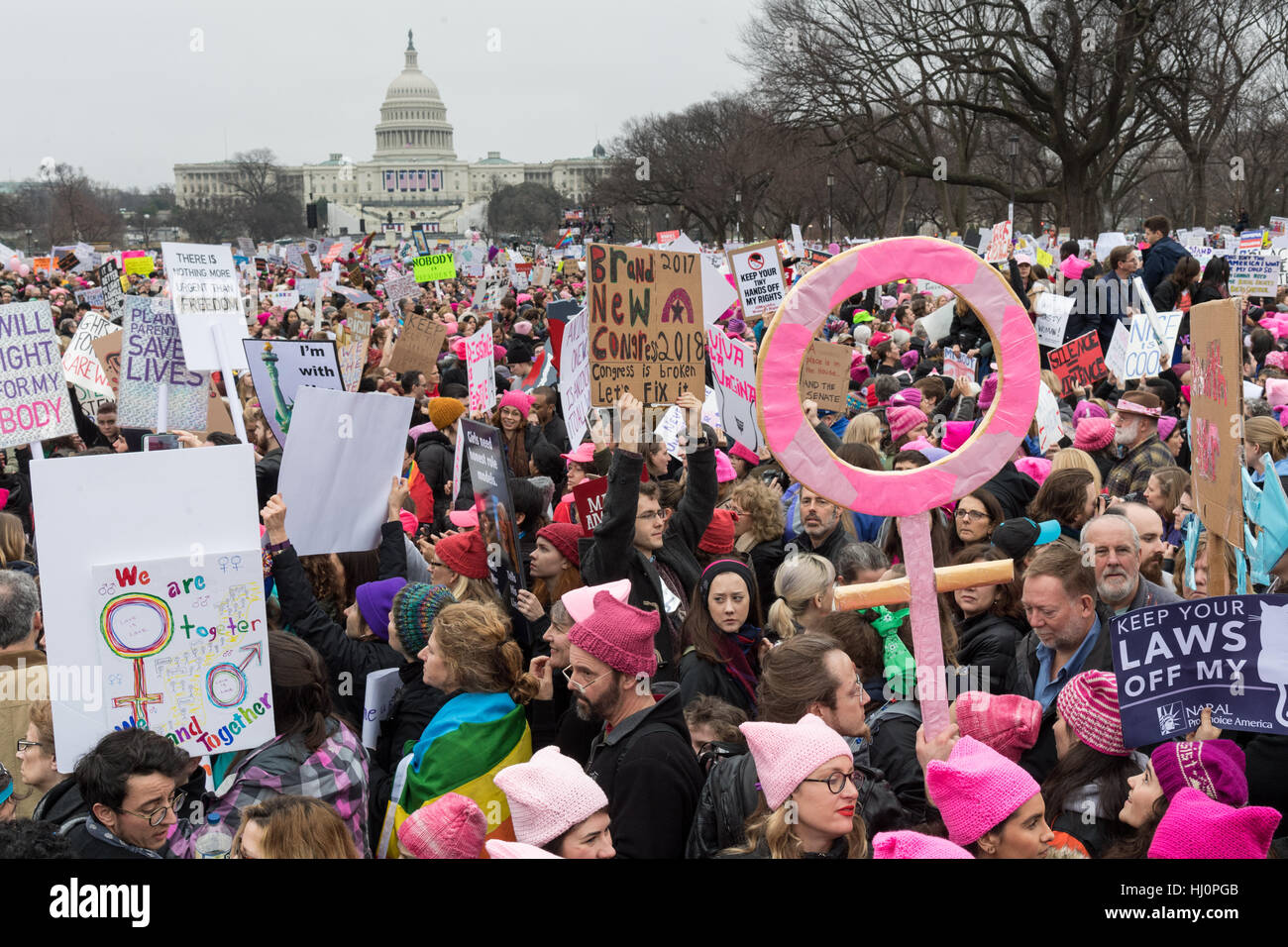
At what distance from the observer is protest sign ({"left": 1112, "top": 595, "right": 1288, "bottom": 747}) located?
2994mm

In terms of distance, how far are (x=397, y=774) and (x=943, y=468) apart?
1810 millimetres

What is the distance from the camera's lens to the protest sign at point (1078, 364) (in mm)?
9352

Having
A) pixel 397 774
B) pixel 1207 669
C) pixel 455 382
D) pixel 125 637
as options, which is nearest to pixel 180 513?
pixel 125 637

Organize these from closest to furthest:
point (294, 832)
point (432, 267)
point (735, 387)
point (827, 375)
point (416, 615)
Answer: point (294, 832) < point (416, 615) < point (735, 387) < point (827, 375) < point (432, 267)

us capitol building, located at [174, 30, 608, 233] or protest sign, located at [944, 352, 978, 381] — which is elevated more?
us capitol building, located at [174, 30, 608, 233]

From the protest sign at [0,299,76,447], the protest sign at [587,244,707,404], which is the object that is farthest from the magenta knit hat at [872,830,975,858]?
the protest sign at [0,299,76,447]

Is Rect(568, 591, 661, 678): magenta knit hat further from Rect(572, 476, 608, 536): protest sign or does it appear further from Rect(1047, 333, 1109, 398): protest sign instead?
Rect(1047, 333, 1109, 398): protest sign

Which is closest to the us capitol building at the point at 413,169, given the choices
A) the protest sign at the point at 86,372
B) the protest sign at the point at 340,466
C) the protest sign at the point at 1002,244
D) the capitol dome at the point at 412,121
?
the capitol dome at the point at 412,121

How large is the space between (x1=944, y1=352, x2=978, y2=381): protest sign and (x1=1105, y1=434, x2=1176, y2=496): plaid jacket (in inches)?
102

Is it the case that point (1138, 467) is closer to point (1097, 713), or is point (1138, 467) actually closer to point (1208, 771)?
point (1097, 713)

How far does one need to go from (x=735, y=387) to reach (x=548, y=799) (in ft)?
15.8

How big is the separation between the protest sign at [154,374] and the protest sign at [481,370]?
147 cm

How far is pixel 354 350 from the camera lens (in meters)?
11.1

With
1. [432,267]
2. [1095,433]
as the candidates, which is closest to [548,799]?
[1095,433]
